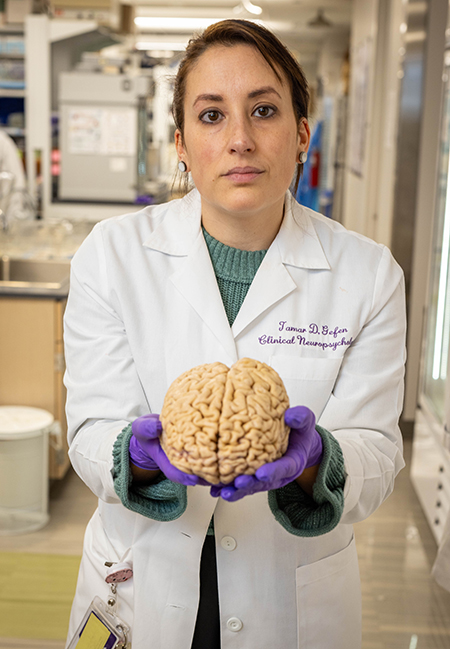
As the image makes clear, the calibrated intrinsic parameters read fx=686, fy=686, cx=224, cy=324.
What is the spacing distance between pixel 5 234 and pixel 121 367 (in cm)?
310

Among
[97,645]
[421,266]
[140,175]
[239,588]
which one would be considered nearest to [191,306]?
[239,588]

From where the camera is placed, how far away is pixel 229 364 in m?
1.26

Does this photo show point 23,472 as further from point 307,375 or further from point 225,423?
point 225,423

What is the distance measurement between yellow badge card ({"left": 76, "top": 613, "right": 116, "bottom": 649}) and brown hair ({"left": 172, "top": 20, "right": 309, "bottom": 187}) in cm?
94

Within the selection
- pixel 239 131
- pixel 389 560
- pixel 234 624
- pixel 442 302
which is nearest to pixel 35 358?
pixel 389 560

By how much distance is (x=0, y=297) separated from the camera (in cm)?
307

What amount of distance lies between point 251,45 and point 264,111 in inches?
4.7

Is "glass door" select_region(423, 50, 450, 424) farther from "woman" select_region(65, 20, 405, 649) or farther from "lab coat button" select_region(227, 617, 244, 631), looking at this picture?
"lab coat button" select_region(227, 617, 244, 631)

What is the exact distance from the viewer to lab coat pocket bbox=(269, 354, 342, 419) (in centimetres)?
126

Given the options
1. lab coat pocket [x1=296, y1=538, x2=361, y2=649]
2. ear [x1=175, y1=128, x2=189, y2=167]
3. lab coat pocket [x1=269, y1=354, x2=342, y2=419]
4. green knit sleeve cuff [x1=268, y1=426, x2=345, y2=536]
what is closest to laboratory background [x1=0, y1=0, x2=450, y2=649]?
ear [x1=175, y1=128, x2=189, y2=167]

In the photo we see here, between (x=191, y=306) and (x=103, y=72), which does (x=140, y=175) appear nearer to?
(x=103, y=72)

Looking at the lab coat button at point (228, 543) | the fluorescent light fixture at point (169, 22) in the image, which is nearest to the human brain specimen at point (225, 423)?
the lab coat button at point (228, 543)

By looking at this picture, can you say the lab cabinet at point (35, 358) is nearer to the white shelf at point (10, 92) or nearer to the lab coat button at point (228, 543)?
the lab coat button at point (228, 543)

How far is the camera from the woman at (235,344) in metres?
1.19
